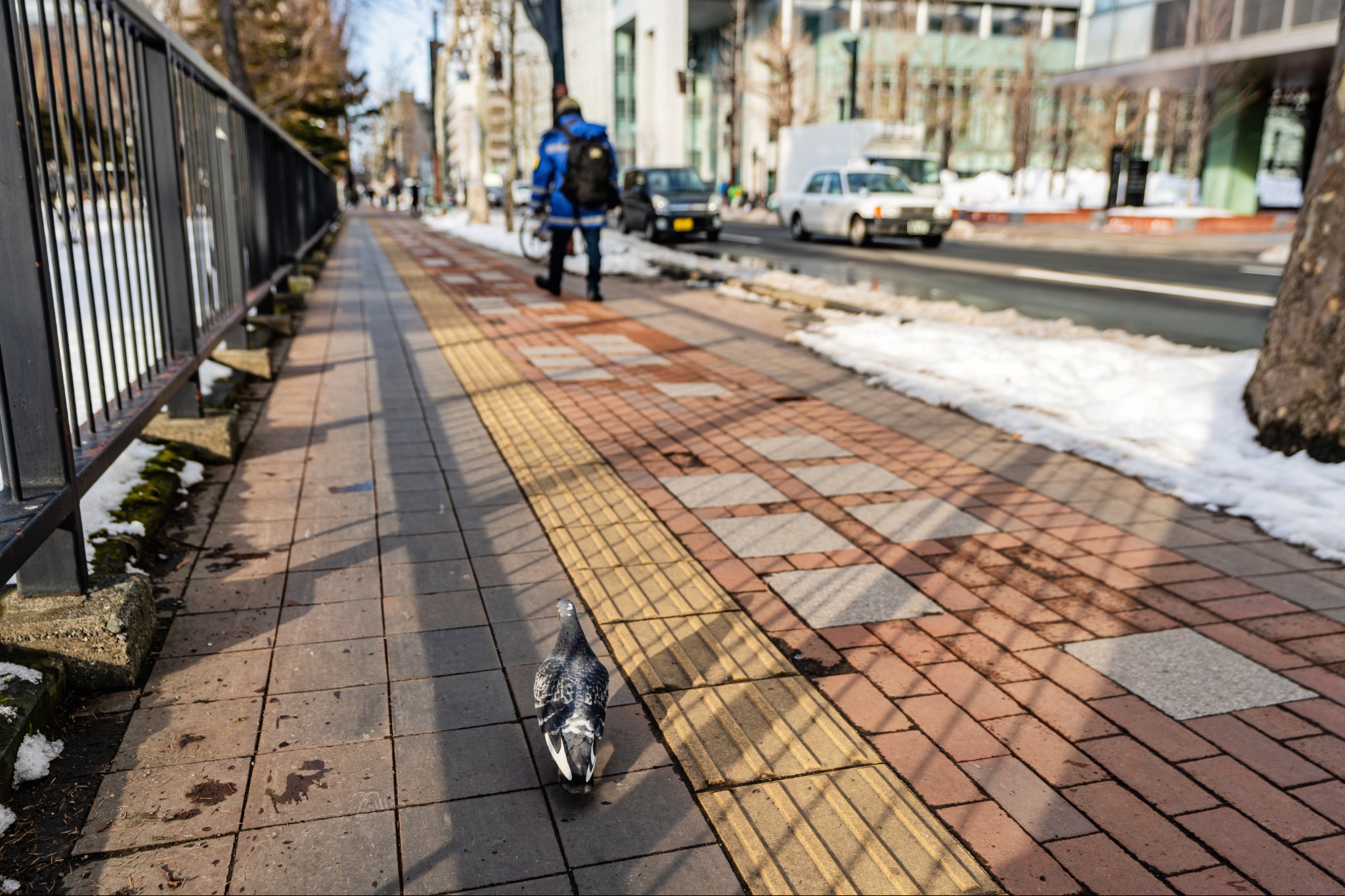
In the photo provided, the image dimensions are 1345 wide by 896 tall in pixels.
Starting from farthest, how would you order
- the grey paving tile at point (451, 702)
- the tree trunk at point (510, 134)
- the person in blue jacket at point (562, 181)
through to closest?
the tree trunk at point (510, 134)
the person in blue jacket at point (562, 181)
the grey paving tile at point (451, 702)

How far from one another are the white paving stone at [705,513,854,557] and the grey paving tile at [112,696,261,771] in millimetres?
2002

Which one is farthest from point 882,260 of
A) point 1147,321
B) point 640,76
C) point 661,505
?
point 640,76

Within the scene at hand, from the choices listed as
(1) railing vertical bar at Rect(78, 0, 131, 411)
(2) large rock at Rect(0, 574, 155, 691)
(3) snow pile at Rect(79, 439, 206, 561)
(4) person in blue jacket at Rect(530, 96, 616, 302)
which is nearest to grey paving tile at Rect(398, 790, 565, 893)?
(2) large rock at Rect(0, 574, 155, 691)

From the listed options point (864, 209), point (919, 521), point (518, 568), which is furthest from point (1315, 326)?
point (864, 209)

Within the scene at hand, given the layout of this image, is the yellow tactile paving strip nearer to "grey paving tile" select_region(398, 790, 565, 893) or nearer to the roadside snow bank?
"grey paving tile" select_region(398, 790, 565, 893)

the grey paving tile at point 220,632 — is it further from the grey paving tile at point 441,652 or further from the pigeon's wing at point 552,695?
the pigeon's wing at point 552,695

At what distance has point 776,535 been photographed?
4340 mm

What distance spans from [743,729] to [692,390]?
458cm

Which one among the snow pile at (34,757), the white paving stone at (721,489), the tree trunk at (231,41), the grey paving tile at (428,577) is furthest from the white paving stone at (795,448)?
the tree trunk at (231,41)

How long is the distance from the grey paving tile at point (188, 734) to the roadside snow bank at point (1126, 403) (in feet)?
13.6

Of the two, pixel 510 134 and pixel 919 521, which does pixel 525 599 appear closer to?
pixel 919 521

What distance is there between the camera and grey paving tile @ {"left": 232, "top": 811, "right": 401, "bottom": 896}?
217 centimetres

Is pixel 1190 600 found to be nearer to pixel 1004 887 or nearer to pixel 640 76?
pixel 1004 887

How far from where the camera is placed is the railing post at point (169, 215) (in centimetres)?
471
